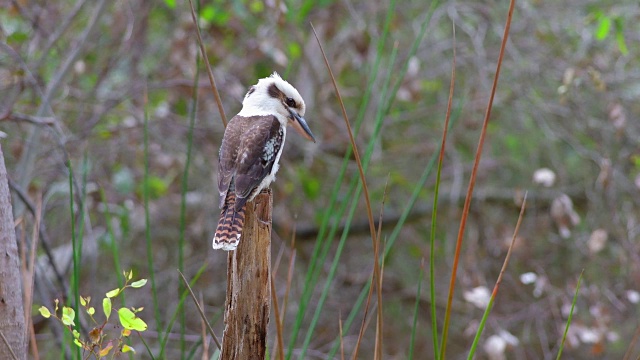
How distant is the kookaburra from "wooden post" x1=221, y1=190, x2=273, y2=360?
168mm

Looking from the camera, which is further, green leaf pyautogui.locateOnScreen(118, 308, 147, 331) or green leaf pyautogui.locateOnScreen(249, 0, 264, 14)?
green leaf pyautogui.locateOnScreen(249, 0, 264, 14)

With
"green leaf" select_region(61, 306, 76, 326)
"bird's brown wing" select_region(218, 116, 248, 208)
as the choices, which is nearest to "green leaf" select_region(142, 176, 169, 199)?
"bird's brown wing" select_region(218, 116, 248, 208)

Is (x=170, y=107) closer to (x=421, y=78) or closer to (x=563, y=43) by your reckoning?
(x=421, y=78)

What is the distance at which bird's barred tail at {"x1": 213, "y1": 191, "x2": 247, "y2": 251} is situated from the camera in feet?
5.66

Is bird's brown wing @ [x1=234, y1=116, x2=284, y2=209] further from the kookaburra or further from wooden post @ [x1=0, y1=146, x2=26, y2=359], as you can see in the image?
wooden post @ [x1=0, y1=146, x2=26, y2=359]

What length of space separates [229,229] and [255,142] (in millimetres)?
692

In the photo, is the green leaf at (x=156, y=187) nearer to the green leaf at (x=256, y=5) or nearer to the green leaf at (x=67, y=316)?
the green leaf at (x=256, y=5)

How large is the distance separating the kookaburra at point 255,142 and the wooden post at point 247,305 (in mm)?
168

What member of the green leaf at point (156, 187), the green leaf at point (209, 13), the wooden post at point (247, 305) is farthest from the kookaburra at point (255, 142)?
the green leaf at point (156, 187)

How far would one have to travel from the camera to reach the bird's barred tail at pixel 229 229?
172 centimetres

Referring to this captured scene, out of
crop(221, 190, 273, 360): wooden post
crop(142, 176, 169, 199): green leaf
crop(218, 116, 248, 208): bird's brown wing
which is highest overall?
crop(142, 176, 169, 199): green leaf

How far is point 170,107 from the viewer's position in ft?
17.0

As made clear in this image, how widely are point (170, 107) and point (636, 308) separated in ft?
11.2

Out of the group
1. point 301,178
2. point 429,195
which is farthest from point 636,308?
point 301,178
